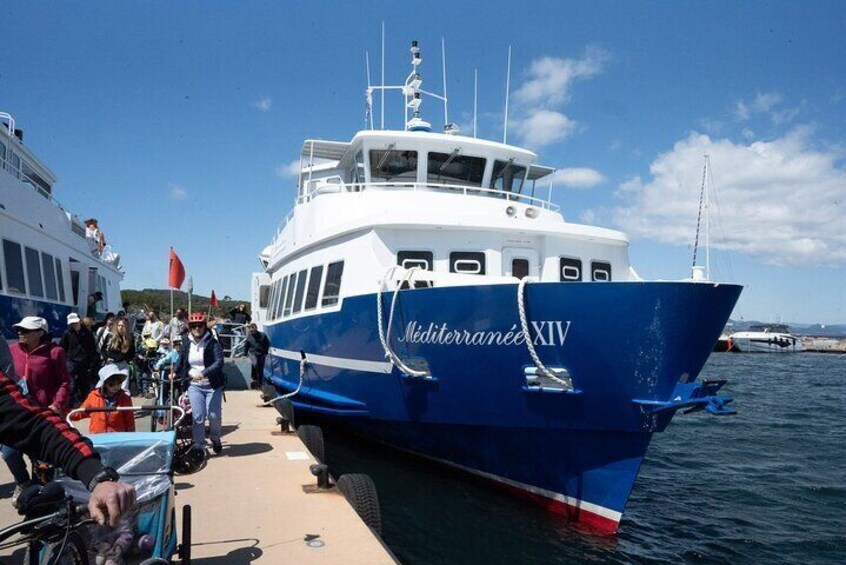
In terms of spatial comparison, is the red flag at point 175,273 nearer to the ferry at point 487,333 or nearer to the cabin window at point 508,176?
the ferry at point 487,333

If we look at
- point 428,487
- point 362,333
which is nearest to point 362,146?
point 362,333

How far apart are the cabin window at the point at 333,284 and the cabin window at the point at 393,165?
2.53m

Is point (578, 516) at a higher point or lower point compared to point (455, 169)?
lower

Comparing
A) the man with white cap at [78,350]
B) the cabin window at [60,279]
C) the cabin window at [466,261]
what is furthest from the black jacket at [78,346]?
the cabin window at [466,261]

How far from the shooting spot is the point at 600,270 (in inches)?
347

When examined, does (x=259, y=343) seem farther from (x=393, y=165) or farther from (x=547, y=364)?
(x=547, y=364)

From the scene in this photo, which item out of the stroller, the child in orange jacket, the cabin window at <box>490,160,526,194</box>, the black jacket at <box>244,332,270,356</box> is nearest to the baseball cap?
the child in orange jacket

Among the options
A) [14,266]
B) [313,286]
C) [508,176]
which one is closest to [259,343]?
[313,286]

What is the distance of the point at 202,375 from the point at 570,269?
17.3 feet

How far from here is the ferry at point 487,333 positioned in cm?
586

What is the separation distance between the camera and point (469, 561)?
19.9 feet

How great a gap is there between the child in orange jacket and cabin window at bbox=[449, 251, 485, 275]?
4.55 m

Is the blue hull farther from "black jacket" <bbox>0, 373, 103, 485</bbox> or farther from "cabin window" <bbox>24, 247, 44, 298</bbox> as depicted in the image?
"cabin window" <bbox>24, 247, 44, 298</bbox>

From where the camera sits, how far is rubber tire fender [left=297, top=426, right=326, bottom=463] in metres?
7.68
